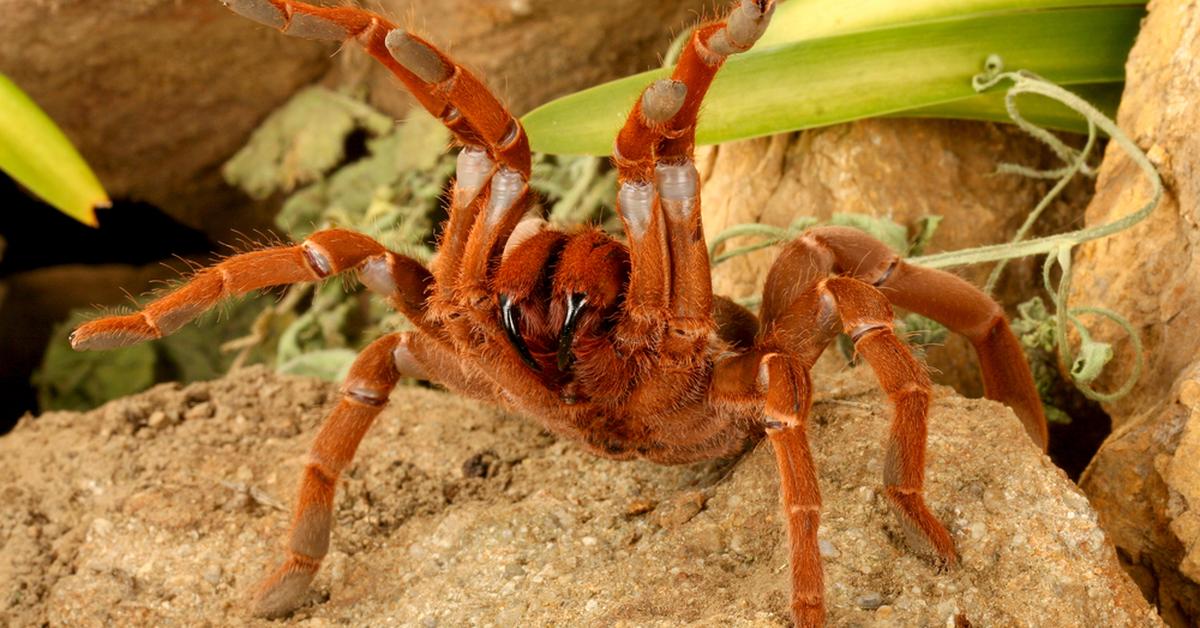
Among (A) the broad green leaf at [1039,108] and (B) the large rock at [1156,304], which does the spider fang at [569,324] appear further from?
(A) the broad green leaf at [1039,108]

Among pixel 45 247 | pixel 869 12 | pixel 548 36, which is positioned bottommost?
pixel 45 247

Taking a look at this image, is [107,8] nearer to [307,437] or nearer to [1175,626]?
[307,437]

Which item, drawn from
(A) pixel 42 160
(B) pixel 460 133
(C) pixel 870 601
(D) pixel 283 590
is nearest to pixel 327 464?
(D) pixel 283 590

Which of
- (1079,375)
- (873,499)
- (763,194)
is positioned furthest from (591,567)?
(763,194)

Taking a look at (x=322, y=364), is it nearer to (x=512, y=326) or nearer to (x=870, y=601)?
(x=512, y=326)

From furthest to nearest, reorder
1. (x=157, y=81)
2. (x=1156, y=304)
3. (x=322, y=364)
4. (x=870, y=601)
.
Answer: (x=157, y=81)
(x=322, y=364)
(x=1156, y=304)
(x=870, y=601)

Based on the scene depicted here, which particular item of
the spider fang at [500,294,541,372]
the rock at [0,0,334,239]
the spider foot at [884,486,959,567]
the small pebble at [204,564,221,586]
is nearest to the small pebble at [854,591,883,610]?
the spider foot at [884,486,959,567]
